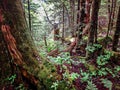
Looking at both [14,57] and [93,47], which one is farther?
[93,47]

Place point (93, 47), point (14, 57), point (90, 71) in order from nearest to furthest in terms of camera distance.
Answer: point (14, 57) → point (90, 71) → point (93, 47)

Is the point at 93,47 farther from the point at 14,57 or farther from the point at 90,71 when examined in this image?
the point at 14,57

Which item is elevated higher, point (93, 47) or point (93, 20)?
point (93, 20)

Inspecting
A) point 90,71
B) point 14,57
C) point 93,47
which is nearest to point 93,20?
point 93,47

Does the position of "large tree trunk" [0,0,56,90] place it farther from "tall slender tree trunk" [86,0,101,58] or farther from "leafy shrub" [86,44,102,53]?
"tall slender tree trunk" [86,0,101,58]

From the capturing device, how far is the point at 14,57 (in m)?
3.97

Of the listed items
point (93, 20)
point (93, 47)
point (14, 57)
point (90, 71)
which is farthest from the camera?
point (93, 47)

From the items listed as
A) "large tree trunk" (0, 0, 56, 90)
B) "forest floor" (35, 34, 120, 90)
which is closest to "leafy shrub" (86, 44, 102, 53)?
"forest floor" (35, 34, 120, 90)

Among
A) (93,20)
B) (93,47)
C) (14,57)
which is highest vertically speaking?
(93,20)

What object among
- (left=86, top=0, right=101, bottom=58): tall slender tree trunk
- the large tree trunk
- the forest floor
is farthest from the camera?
(left=86, top=0, right=101, bottom=58): tall slender tree trunk

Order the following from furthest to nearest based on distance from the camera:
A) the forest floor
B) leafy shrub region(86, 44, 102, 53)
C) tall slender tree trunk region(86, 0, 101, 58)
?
1. leafy shrub region(86, 44, 102, 53)
2. tall slender tree trunk region(86, 0, 101, 58)
3. the forest floor

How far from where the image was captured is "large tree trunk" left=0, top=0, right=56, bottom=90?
12.9 ft

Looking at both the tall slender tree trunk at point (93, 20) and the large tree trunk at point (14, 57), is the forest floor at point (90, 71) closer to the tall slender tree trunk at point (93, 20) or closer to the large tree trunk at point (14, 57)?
the tall slender tree trunk at point (93, 20)

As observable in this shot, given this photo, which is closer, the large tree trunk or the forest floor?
the large tree trunk
